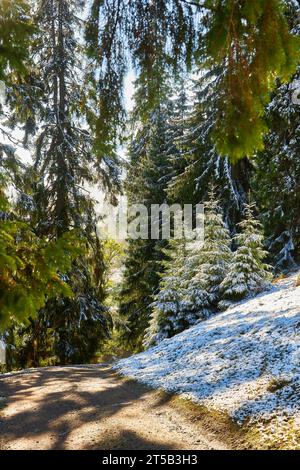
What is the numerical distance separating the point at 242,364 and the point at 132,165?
34.4 ft

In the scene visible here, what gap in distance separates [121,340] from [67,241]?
16684 mm

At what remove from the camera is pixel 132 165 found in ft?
50.4

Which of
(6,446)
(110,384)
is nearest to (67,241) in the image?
(6,446)

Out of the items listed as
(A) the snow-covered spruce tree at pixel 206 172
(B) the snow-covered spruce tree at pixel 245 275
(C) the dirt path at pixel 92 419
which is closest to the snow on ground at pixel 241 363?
(C) the dirt path at pixel 92 419

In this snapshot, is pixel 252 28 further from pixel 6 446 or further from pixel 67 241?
pixel 6 446

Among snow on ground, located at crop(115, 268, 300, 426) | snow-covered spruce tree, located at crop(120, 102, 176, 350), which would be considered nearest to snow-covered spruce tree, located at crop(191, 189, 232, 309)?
snow on ground, located at crop(115, 268, 300, 426)

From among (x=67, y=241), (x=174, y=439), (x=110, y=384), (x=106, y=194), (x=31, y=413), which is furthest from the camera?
(x=106, y=194)

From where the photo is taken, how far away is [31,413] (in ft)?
19.2

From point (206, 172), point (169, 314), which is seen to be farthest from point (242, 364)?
point (206, 172)

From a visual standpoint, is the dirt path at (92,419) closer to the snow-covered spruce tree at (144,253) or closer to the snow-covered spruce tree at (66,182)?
the snow-covered spruce tree at (66,182)

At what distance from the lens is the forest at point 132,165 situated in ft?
12.3

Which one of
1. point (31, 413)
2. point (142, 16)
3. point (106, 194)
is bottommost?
point (31, 413)

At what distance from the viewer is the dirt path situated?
15.1 feet

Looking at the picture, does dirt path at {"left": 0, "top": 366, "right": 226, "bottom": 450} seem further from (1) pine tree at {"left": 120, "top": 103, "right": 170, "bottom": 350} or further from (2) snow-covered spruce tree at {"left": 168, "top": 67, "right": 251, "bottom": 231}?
(1) pine tree at {"left": 120, "top": 103, "right": 170, "bottom": 350}
